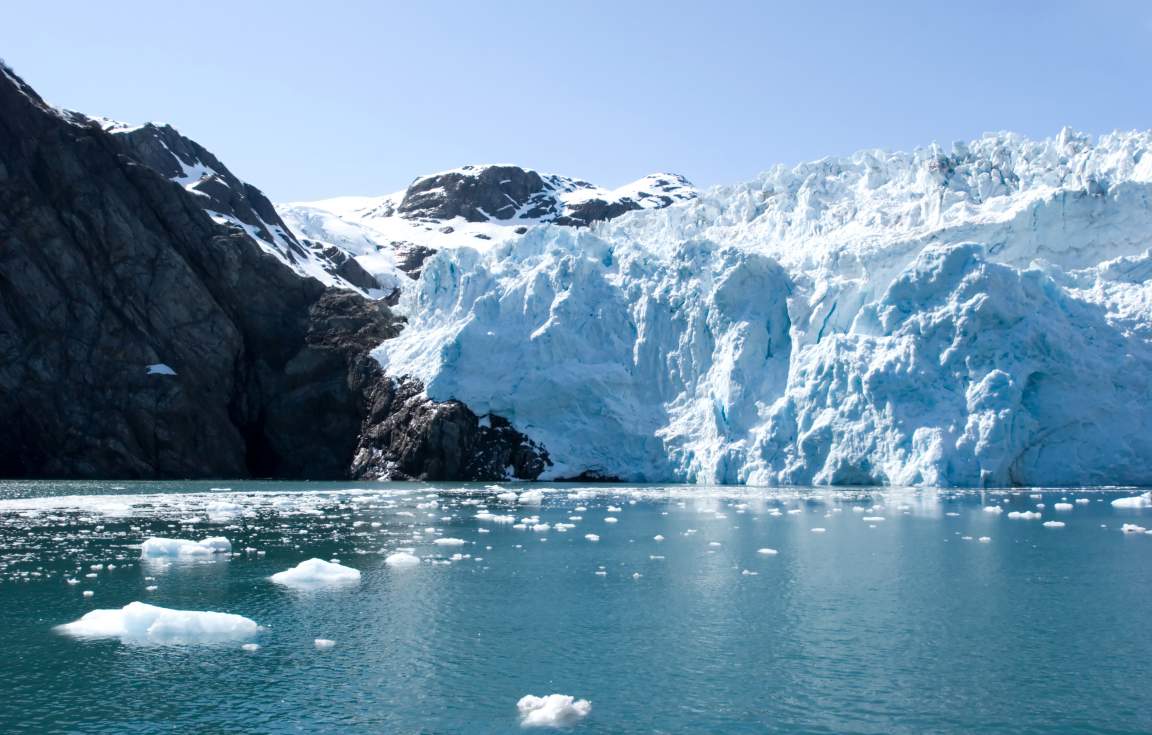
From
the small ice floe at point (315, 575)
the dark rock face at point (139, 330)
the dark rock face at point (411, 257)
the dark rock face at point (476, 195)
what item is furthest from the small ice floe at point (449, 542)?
the dark rock face at point (476, 195)

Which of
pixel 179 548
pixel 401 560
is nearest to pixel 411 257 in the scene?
pixel 179 548

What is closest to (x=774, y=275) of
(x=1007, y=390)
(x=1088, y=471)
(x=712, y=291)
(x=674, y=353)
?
(x=712, y=291)

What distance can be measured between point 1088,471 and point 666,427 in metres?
19.0

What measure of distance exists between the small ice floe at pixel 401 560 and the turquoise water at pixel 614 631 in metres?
0.46

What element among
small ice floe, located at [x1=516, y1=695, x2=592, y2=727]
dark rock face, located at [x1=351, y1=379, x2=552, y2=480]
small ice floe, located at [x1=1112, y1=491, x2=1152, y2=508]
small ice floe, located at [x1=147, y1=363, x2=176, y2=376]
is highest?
small ice floe, located at [x1=147, y1=363, x2=176, y2=376]

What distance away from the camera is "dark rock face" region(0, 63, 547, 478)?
158ft

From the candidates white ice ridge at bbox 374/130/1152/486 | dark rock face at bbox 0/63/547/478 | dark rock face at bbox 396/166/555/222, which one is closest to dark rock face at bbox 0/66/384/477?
dark rock face at bbox 0/63/547/478

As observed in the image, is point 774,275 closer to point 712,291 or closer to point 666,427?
point 712,291

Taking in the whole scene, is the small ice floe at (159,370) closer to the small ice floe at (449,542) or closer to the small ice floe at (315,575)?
the small ice floe at (449,542)

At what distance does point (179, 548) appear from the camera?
19.0 m

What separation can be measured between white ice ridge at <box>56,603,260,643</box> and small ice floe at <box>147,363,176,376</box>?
40423mm

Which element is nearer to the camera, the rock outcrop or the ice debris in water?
the ice debris in water

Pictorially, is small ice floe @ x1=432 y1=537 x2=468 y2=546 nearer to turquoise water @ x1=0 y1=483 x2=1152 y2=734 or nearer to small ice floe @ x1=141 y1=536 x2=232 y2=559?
turquoise water @ x1=0 y1=483 x2=1152 y2=734

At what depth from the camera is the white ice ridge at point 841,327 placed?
3831 centimetres
